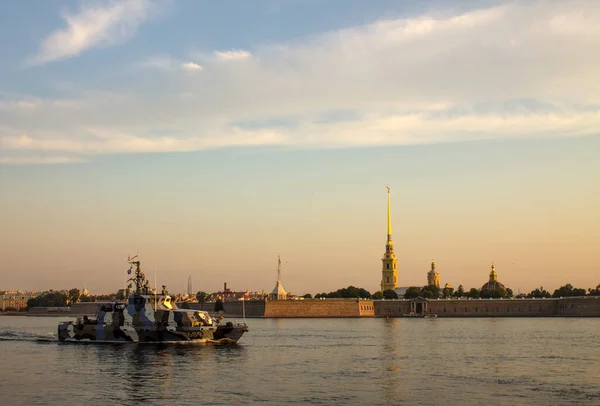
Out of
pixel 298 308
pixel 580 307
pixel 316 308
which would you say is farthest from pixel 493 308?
pixel 298 308

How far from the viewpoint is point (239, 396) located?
37.4 metres

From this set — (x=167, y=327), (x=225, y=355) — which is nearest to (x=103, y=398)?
(x=225, y=355)

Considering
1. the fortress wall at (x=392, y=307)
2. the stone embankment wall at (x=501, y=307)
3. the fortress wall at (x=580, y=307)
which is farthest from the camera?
the fortress wall at (x=392, y=307)

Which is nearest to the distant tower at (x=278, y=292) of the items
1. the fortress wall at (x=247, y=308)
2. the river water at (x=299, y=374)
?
the fortress wall at (x=247, y=308)

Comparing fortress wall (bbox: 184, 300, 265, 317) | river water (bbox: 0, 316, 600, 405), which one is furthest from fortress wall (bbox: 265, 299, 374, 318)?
river water (bbox: 0, 316, 600, 405)

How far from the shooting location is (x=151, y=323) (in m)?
62.7

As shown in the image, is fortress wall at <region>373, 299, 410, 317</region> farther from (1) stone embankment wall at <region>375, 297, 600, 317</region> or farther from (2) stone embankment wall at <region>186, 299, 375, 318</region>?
(2) stone embankment wall at <region>186, 299, 375, 318</region>

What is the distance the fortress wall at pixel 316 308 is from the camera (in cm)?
17638

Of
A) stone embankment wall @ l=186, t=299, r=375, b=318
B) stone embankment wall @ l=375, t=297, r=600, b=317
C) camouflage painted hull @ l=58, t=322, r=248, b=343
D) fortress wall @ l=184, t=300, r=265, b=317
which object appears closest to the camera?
camouflage painted hull @ l=58, t=322, r=248, b=343

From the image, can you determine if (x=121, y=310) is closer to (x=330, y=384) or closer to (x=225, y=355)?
(x=225, y=355)

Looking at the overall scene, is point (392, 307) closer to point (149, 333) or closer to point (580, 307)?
point (580, 307)

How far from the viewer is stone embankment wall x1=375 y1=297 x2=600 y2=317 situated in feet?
572

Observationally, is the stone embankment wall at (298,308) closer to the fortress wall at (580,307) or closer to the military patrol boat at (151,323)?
the fortress wall at (580,307)

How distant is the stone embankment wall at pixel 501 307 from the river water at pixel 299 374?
111 meters
